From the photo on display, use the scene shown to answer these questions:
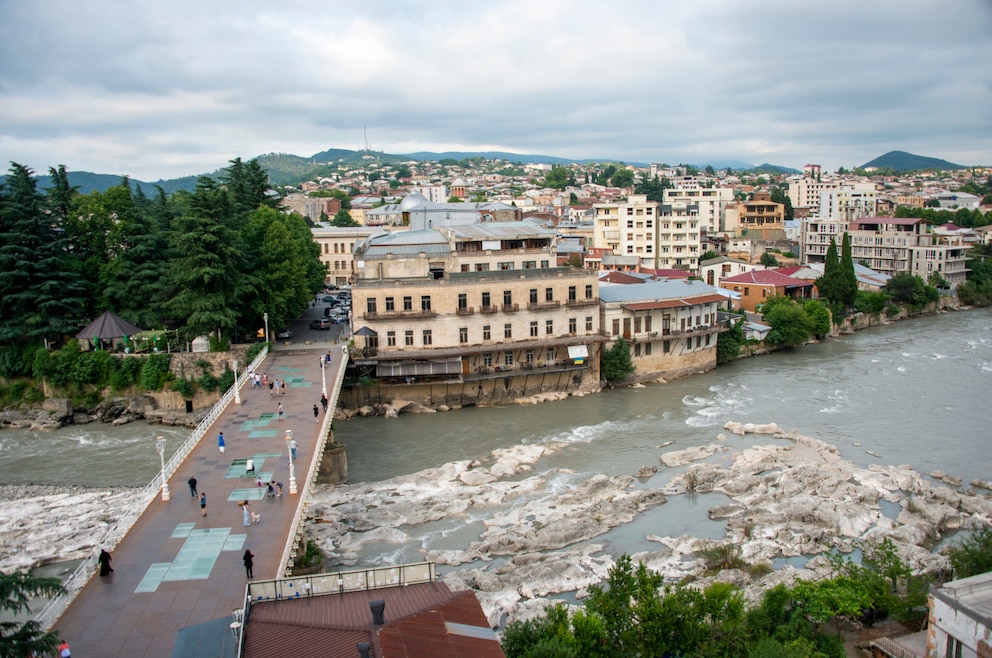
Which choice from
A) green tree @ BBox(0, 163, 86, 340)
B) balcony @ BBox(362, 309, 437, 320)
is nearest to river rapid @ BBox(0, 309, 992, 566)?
balcony @ BBox(362, 309, 437, 320)

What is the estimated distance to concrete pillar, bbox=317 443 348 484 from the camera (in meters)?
29.2

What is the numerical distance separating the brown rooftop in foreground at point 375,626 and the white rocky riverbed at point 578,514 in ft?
23.5

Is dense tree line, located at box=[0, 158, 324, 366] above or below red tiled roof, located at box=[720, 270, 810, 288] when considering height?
above

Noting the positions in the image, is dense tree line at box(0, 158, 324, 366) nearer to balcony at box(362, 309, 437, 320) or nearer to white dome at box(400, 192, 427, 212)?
balcony at box(362, 309, 437, 320)

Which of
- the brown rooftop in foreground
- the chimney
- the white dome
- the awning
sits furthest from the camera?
the white dome

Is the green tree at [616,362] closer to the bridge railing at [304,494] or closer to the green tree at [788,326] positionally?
the green tree at [788,326]

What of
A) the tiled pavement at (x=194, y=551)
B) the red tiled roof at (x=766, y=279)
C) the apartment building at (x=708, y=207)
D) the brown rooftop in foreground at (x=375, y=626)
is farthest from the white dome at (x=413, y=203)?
the brown rooftop in foreground at (x=375, y=626)

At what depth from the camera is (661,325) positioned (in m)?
44.6

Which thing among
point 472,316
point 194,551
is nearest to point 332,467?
point 194,551

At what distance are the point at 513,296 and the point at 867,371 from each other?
21510mm

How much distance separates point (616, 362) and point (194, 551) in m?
27.8

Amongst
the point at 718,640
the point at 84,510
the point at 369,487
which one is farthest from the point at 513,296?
the point at 718,640

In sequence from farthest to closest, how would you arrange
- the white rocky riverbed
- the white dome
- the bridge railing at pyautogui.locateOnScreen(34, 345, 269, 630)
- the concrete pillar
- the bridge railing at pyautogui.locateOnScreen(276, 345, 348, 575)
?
1. the white dome
2. the concrete pillar
3. the white rocky riverbed
4. the bridge railing at pyautogui.locateOnScreen(276, 345, 348, 575)
5. the bridge railing at pyautogui.locateOnScreen(34, 345, 269, 630)

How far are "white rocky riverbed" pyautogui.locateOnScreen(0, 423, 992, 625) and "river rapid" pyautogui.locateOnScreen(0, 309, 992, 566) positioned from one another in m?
0.65
